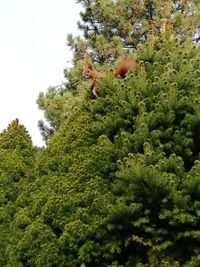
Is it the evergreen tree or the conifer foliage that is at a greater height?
the evergreen tree

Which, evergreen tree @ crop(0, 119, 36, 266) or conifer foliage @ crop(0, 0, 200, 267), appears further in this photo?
evergreen tree @ crop(0, 119, 36, 266)

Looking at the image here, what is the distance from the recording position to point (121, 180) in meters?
5.06

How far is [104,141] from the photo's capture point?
5.28m

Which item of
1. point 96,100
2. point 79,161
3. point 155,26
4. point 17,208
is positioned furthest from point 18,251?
point 155,26

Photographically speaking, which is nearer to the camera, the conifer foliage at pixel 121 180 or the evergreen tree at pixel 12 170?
the conifer foliage at pixel 121 180

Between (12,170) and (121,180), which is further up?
(12,170)

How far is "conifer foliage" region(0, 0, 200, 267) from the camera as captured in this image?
4879 mm

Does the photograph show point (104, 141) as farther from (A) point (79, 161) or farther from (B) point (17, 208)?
(B) point (17, 208)

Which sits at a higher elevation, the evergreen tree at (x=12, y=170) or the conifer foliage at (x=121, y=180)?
the evergreen tree at (x=12, y=170)

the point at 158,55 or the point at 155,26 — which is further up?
the point at 155,26

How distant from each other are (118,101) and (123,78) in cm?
61

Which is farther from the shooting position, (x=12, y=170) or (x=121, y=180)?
(x=12, y=170)

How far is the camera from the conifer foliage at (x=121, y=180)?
4.88m

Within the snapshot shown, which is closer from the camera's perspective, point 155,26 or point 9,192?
point 9,192
